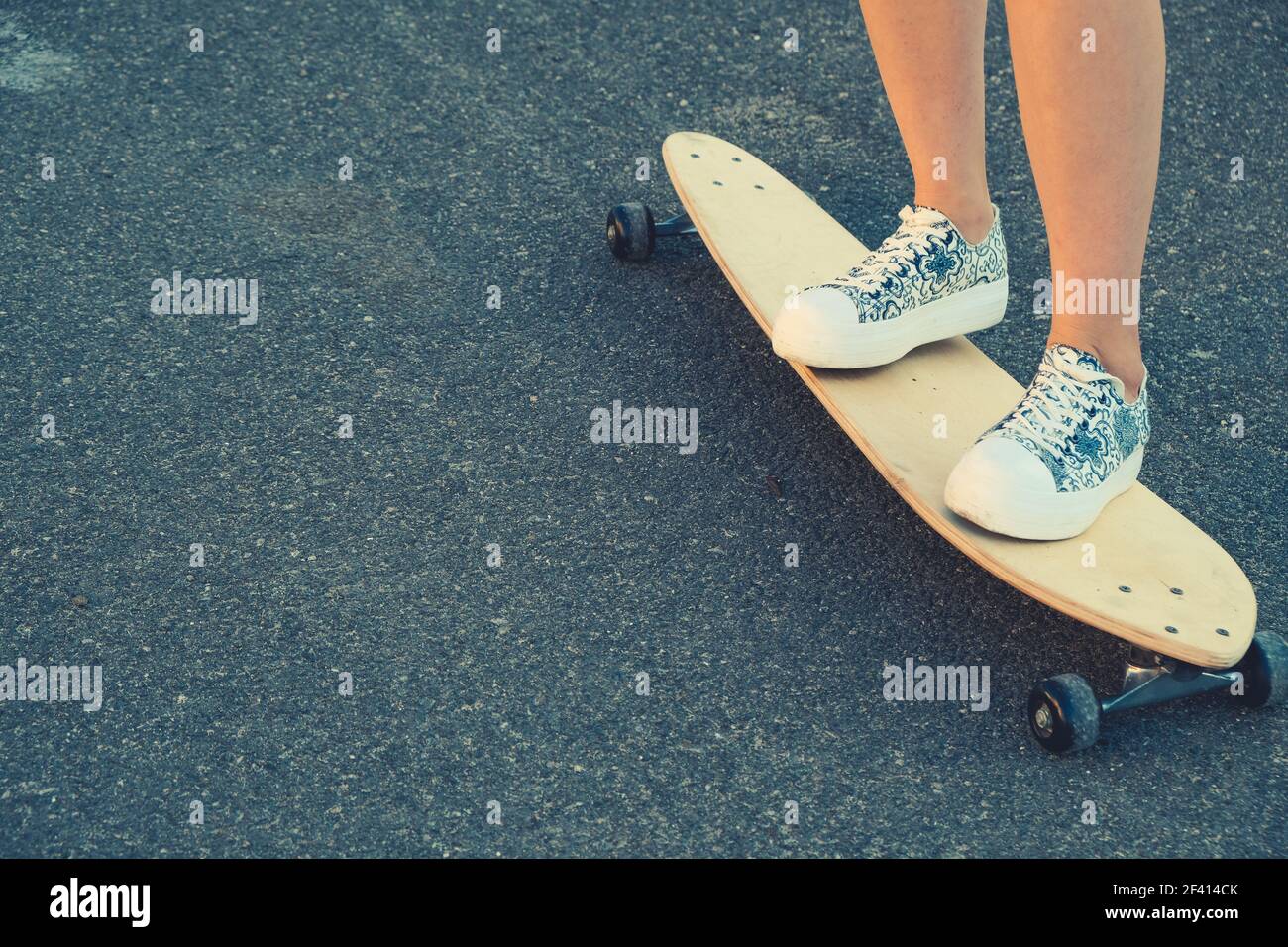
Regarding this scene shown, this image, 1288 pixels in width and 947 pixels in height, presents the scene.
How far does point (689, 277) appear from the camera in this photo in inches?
109

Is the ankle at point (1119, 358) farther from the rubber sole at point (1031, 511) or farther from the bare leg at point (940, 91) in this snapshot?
the bare leg at point (940, 91)

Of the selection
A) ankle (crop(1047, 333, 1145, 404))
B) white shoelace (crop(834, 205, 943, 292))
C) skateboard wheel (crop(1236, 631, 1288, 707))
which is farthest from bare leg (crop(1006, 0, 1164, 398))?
skateboard wheel (crop(1236, 631, 1288, 707))

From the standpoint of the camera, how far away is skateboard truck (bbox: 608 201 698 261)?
272 cm

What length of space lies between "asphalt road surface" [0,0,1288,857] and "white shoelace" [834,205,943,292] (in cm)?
32

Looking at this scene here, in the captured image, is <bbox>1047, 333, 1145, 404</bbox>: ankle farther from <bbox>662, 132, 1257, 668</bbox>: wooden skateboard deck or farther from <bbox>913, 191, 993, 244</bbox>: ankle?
<bbox>913, 191, 993, 244</bbox>: ankle

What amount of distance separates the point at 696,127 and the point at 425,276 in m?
0.92

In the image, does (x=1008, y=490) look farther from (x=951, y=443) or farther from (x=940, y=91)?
(x=940, y=91)

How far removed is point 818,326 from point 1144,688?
0.76 meters

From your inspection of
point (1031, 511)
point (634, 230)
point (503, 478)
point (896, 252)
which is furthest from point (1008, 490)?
point (634, 230)

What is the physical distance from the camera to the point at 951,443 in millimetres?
2082

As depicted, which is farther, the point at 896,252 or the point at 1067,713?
the point at 896,252

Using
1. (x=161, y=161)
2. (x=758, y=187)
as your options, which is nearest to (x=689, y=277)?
(x=758, y=187)

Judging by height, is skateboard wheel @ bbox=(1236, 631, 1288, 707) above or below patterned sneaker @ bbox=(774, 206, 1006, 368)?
below

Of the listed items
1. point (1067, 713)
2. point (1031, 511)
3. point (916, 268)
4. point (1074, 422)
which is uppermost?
point (916, 268)
